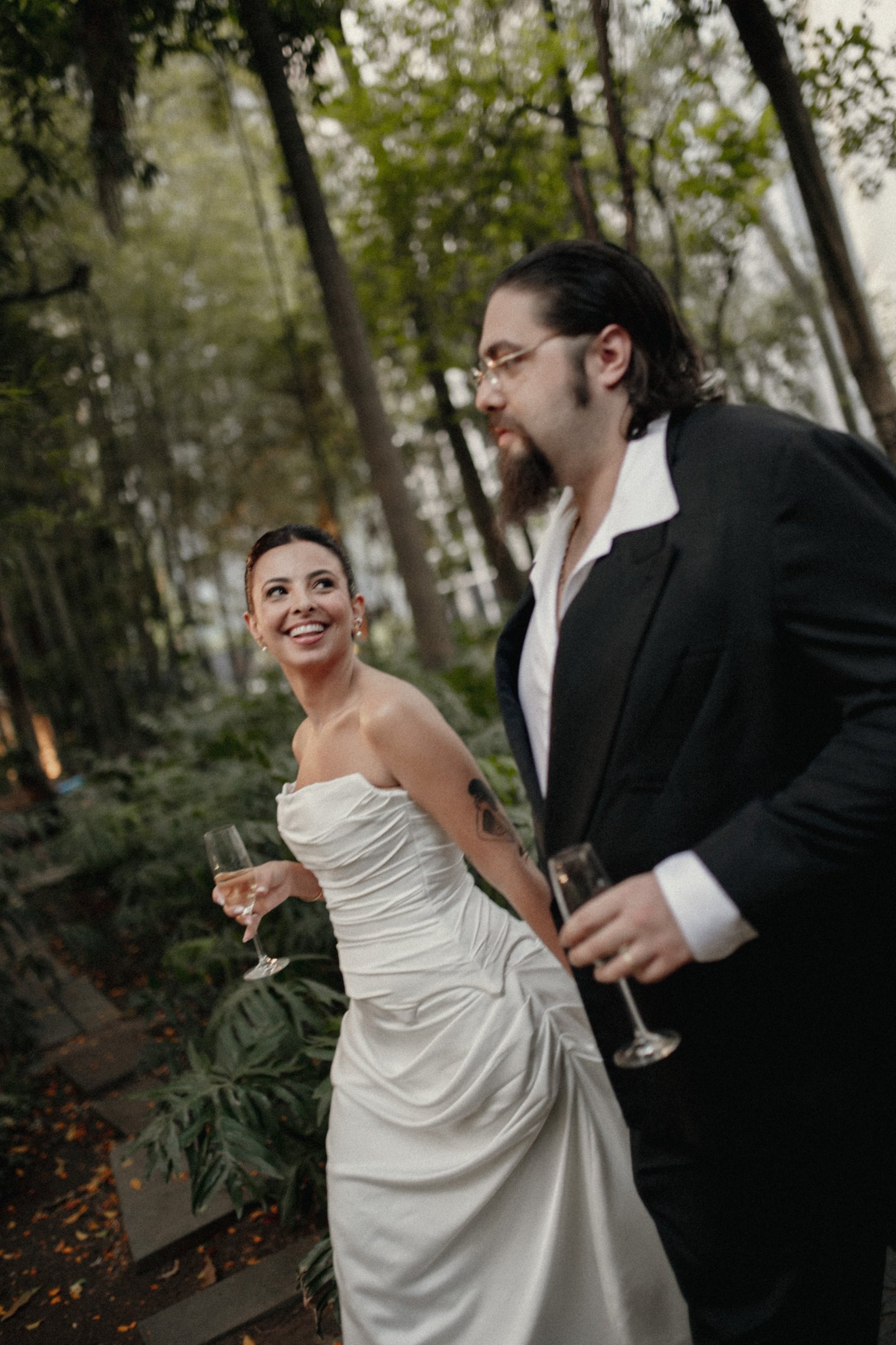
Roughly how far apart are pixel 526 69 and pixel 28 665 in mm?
11029

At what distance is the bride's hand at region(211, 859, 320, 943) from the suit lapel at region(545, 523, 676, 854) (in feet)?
3.56

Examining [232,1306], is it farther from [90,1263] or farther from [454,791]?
[454,791]

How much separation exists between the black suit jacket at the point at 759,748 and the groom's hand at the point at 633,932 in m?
0.10

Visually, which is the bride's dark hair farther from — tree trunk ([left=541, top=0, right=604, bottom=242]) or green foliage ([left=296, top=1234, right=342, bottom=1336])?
tree trunk ([left=541, top=0, right=604, bottom=242])

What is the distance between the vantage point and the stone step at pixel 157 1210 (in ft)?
11.8

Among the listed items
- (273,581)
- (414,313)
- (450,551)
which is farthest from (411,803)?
(450,551)

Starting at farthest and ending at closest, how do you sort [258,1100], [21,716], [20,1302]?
1. [21,716]
2. [20,1302]
3. [258,1100]

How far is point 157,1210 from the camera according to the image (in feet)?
12.5

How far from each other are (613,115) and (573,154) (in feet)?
3.75

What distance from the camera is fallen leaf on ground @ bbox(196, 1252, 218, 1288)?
3.43 meters

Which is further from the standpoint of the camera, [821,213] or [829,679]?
[821,213]

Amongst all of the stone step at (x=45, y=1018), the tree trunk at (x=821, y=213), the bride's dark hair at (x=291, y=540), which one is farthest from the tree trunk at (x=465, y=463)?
the bride's dark hair at (x=291, y=540)

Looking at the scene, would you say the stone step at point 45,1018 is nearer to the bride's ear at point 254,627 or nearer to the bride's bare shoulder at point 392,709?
the bride's ear at point 254,627

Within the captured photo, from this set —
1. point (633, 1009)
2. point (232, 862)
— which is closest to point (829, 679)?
point (633, 1009)
